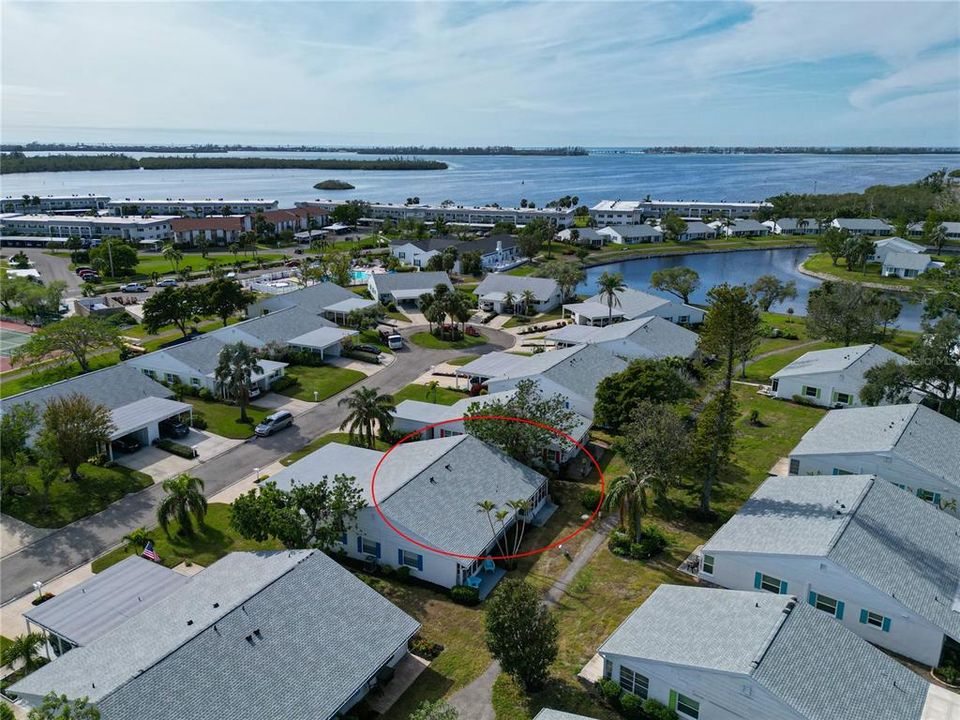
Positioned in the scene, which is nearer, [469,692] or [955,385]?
[469,692]

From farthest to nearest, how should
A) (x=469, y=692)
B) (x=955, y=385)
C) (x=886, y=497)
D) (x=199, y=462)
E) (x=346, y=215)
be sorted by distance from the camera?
(x=346, y=215) < (x=955, y=385) < (x=199, y=462) < (x=886, y=497) < (x=469, y=692)

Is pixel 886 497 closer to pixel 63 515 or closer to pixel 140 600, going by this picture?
pixel 140 600

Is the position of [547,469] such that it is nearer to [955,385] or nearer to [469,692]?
[469,692]

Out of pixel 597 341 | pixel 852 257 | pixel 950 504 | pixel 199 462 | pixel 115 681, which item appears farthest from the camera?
pixel 852 257

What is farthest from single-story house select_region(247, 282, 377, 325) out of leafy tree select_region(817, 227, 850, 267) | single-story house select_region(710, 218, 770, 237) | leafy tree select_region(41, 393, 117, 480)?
single-story house select_region(710, 218, 770, 237)

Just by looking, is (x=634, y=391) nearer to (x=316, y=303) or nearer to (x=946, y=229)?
(x=316, y=303)

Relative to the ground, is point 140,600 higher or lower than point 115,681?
lower

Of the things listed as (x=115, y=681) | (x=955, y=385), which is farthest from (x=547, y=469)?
(x=955, y=385)

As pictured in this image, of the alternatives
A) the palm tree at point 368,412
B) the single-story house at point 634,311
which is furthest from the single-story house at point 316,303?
the palm tree at point 368,412
